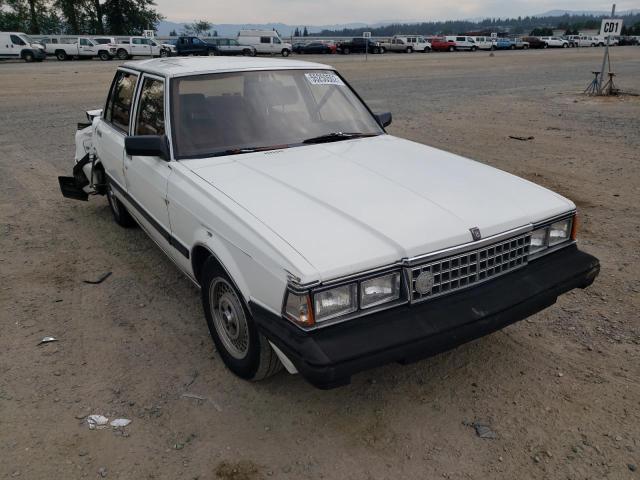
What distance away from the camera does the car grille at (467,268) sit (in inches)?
102

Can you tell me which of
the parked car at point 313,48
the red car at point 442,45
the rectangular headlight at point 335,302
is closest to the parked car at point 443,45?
the red car at point 442,45

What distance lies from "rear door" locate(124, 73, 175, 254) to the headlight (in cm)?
236

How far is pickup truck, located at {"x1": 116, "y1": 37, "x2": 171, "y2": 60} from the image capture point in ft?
125

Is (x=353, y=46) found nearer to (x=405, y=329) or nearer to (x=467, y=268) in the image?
(x=467, y=268)

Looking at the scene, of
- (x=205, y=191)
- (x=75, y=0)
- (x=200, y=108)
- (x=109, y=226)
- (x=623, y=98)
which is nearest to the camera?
(x=205, y=191)

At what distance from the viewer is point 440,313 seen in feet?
8.55

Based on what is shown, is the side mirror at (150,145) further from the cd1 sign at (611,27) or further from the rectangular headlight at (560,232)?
the cd1 sign at (611,27)

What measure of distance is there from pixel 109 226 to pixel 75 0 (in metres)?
60.3

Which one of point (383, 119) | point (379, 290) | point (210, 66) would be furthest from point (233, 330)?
point (383, 119)

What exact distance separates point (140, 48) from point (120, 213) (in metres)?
37.5

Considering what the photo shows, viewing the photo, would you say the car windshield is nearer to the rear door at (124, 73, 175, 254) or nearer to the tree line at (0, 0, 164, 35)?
the rear door at (124, 73, 175, 254)

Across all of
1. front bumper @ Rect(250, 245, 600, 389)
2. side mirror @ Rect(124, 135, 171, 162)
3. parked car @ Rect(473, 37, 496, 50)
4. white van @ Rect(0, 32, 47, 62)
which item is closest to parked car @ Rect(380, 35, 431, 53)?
parked car @ Rect(473, 37, 496, 50)

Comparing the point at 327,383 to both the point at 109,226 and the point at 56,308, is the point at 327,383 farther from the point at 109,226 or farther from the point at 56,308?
the point at 109,226

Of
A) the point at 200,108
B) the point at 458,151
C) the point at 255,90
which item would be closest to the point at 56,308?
the point at 200,108
